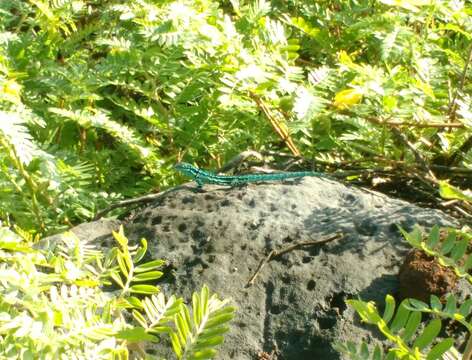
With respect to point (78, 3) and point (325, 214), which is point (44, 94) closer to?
point (78, 3)

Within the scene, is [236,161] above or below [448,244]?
below

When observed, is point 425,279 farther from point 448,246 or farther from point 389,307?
point 389,307

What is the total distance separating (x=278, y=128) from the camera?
3693mm

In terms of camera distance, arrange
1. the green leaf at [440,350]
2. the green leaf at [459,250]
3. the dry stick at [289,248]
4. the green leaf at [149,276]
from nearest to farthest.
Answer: the green leaf at [440,350] → the green leaf at [459,250] → the green leaf at [149,276] → the dry stick at [289,248]

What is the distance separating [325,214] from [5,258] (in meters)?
1.10

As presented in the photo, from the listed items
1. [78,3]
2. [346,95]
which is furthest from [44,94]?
[346,95]

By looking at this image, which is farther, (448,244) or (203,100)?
(203,100)

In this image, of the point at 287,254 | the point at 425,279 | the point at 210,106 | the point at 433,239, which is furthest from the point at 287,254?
the point at 210,106

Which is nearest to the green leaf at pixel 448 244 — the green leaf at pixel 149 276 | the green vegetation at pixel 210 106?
the green vegetation at pixel 210 106

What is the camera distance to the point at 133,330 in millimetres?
2045

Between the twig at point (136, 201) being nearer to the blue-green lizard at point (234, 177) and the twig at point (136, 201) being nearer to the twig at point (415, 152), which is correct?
the blue-green lizard at point (234, 177)

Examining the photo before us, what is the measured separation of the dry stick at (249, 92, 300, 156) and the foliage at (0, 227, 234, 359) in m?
1.26

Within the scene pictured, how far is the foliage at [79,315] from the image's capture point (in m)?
1.98

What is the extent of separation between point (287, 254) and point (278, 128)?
106cm
